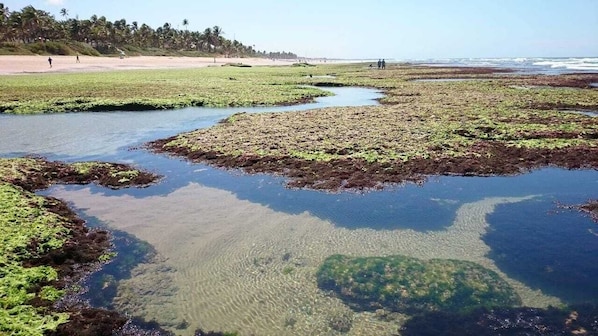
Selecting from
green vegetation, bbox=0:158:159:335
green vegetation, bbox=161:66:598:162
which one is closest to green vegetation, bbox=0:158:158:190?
green vegetation, bbox=0:158:159:335

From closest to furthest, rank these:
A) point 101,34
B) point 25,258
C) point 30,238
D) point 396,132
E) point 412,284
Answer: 1. point 412,284
2. point 25,258
3. point 30,238
4. point 396,132
5. point 101,34

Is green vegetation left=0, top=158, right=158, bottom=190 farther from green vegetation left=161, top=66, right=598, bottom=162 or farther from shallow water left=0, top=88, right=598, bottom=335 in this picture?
green vegetation left=161, top=66, right=598, bottom=162

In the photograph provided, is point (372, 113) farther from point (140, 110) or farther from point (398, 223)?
point (140, 110)

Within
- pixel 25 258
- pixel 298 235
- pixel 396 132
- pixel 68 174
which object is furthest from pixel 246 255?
pixel 396 132

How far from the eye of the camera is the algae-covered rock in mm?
7730

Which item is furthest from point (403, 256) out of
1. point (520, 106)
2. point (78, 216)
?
point (520, 106)

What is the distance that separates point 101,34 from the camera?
12825 centimetres

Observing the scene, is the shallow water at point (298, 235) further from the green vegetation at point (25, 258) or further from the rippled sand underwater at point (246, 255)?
the green vegetation at point (25, 258)

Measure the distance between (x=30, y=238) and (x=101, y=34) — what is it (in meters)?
139

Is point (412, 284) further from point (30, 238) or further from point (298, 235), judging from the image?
point (30, 238)

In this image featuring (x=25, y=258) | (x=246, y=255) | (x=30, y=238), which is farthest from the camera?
(x=246, y=255)

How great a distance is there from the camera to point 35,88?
142 feet

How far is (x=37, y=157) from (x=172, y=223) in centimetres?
1111

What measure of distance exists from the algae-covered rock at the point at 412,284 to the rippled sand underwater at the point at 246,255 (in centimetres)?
29
